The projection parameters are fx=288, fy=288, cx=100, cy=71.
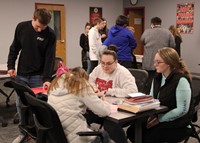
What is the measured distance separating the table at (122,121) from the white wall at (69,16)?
561 cm

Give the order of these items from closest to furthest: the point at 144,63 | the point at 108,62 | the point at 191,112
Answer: the point at 191,112 < the point at 108,62 < the point at 144,63

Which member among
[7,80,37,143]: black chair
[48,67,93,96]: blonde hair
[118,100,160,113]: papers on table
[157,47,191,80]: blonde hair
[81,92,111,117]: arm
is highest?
[157,47,191,80]: blonde hair

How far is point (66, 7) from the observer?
831 cm

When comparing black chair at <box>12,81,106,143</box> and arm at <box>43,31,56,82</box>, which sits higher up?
arm at <box>43,31,56,82</box>

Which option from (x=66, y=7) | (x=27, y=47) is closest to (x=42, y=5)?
(x=66, y=7)

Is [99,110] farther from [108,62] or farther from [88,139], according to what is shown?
[108,62]

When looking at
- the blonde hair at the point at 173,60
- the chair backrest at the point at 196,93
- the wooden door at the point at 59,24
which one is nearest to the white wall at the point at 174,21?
the wooden door at the point at 59,24

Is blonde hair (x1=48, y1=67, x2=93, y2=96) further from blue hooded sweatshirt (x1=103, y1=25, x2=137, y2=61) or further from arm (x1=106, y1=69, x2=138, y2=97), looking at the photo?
blue hooded sweatshirt (x1=103, y1=25, x2=137, y2=61)

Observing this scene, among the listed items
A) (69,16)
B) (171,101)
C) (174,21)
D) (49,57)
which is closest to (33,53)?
(49,57)

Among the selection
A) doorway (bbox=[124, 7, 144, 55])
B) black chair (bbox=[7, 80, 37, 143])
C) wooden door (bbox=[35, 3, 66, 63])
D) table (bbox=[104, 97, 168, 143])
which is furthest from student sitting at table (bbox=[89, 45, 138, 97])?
doorway (bbox=[124, 7, 144, 55])

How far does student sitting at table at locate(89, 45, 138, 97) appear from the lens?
8.52 ft

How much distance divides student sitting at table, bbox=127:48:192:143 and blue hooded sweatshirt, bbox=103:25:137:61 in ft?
7.38

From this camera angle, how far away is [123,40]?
4.55 m

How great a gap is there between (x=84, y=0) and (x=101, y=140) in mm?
7140
